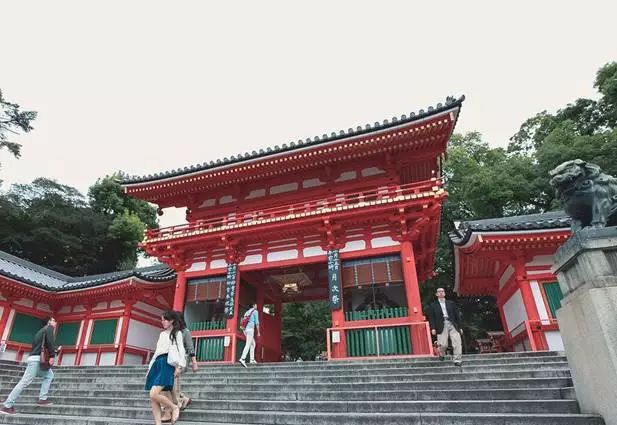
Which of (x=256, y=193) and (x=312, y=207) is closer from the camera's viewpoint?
(x=312, y=207)

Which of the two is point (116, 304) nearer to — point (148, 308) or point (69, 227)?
point (148, 308)

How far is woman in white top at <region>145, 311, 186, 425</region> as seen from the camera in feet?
15.0

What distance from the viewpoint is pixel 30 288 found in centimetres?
1478

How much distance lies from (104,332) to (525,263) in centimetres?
1694

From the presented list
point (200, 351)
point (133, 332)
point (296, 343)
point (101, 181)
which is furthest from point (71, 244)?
point (200, 351)

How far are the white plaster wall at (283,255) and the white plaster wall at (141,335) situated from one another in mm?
7828

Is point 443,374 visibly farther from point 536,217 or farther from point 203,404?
point 536,217

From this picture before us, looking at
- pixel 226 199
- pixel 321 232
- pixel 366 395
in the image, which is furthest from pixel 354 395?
pixel 226 199

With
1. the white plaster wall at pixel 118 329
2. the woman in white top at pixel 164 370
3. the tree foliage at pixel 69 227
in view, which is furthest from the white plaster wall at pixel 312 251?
the tree foliage at pixel 69 227

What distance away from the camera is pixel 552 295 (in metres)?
10.4

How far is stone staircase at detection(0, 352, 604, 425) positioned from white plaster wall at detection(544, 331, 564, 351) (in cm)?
343

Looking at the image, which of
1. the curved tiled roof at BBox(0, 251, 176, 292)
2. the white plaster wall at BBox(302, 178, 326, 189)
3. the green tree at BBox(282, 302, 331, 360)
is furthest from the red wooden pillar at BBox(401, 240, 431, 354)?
the green tree at BBox(282, 302, 331, 360)

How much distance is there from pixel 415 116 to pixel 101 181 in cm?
3410

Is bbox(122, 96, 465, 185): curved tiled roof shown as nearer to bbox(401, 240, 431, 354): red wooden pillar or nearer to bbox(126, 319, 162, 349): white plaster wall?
bbox(401, 240, 431, 354): red wooden pillar
